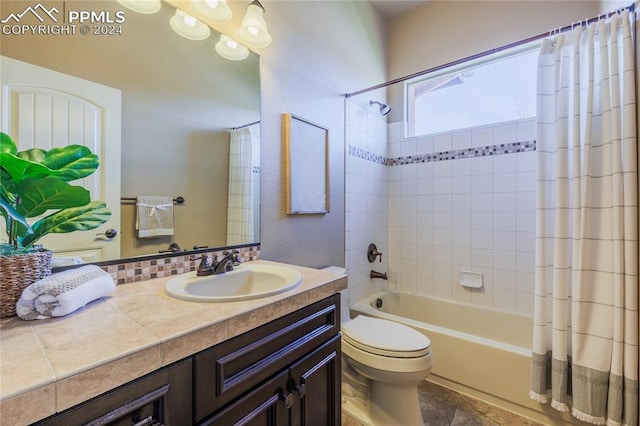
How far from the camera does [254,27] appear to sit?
1312 mm

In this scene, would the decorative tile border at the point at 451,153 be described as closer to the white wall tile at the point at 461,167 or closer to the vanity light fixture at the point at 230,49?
the white wall tile at the point at 461,167

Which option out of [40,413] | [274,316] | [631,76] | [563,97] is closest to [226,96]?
[274,316]

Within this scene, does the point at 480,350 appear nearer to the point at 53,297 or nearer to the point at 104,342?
the point at 104,342

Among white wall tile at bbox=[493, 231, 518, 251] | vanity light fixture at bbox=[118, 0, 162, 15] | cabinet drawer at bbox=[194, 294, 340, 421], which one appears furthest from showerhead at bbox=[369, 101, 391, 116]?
cabinet drawer at bbox=[194, 294, 340, 421]

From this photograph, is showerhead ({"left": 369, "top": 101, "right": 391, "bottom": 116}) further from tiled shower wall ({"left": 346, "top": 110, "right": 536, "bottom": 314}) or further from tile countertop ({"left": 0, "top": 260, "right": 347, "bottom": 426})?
tile countertop ({"left": 0, "top": 260, "right": 347, "bottom": 426})

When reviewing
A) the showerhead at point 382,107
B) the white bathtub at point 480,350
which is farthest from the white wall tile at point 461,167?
the white bathtub at point 480,350

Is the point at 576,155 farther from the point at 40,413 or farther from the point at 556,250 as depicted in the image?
the point at 40,413

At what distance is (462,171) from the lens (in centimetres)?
227

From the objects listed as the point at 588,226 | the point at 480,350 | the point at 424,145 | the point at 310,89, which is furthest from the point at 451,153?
the point at 480,350

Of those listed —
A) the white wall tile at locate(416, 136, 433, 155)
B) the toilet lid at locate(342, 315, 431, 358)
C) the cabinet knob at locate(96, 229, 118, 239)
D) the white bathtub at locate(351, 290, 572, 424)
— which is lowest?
the white bathtub at locate(351, 290, 572, 424)

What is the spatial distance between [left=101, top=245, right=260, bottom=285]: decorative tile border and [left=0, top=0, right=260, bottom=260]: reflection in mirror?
0.04 meters

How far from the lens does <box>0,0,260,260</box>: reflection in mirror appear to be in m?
0.94

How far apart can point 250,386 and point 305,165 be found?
4.03ft

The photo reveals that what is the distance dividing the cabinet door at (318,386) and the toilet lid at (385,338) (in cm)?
39
